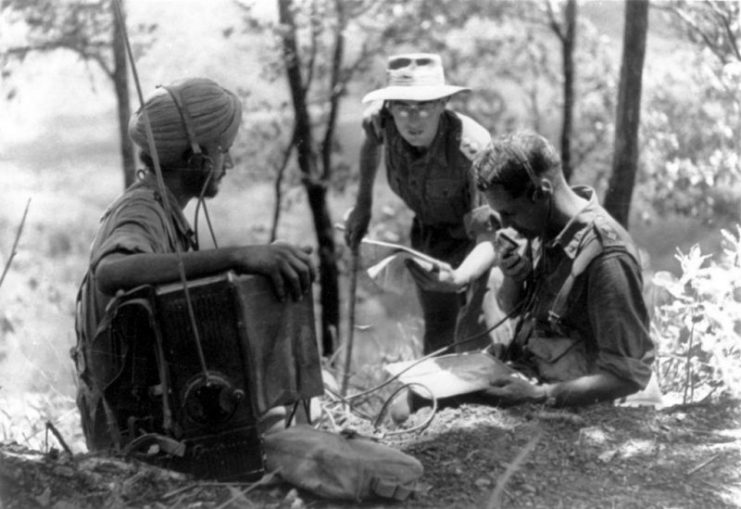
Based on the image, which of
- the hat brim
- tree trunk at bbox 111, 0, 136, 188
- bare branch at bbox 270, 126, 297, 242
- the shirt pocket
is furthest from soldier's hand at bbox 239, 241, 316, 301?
bare branch at bbox 270, 126, 297, 242

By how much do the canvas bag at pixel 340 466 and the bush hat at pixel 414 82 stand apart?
2238 millimetres

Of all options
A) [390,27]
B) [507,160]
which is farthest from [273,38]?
[507,160]

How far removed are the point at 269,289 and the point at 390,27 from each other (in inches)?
265

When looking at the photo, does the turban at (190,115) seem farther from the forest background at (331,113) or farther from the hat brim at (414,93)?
the forest background at (331,113)

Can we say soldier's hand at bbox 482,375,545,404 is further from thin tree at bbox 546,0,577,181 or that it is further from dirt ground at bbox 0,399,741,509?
thin tree at bbox 546,0,577,181

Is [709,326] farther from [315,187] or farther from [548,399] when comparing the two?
A: [315,187]

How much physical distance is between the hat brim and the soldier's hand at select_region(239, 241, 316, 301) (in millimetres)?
1925

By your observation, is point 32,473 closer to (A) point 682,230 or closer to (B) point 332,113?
(B) point 332,113

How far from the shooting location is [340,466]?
3.33 meters

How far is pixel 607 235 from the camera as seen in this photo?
4121 millimetres

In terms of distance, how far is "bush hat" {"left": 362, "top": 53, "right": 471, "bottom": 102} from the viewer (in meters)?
5.24

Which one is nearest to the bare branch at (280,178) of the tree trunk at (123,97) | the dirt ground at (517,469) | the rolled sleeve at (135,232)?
the tree trunk at (123,97)

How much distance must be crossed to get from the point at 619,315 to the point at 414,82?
74.3 inches

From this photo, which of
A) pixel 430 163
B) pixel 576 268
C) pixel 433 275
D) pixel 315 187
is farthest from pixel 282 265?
pixel 315 187
